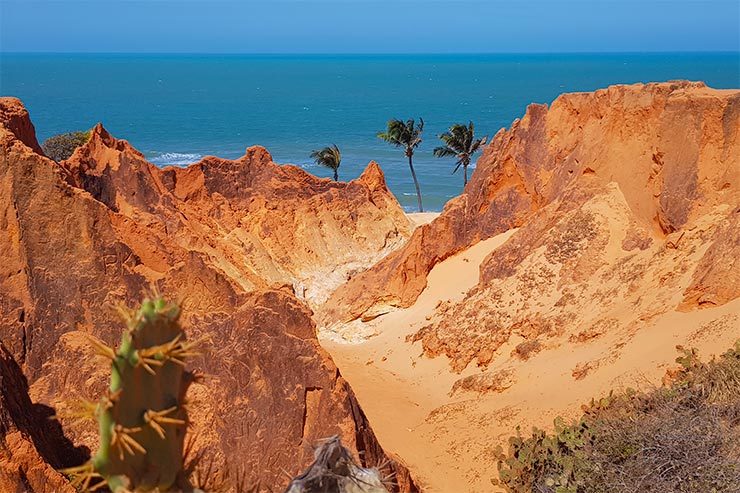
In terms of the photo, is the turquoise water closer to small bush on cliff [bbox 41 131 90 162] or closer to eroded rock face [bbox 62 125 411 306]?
small bush on cliff [bbox 41 131 90 162]

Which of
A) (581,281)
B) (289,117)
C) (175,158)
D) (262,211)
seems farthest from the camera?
(289,117)

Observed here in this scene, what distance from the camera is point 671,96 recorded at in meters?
21.0

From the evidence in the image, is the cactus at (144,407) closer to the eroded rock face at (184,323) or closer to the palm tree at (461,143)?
the eroded rock face at (184,323)

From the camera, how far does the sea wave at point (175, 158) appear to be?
3163 inches

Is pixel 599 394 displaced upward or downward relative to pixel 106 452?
downward

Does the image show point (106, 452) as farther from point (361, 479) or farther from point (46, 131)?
point (46, 131)

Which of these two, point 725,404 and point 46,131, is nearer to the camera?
point 725,404

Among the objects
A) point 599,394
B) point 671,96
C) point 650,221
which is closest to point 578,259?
point 650,221

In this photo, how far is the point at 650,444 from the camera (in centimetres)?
1177

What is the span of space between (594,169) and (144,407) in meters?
20.9

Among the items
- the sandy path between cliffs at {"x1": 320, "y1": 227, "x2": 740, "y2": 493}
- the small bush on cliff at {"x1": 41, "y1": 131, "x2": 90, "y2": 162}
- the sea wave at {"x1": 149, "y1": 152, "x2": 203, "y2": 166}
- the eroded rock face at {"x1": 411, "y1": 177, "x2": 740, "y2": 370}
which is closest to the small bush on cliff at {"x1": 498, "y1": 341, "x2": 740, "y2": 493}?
the sandy path between cliffs at {"x1": 320, "y1": 227, "x2": 740, "y2": 493}

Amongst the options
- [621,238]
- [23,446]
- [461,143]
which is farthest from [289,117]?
[23,446]

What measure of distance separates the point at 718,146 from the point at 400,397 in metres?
10.1

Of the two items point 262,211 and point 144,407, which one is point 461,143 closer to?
point 262,211
